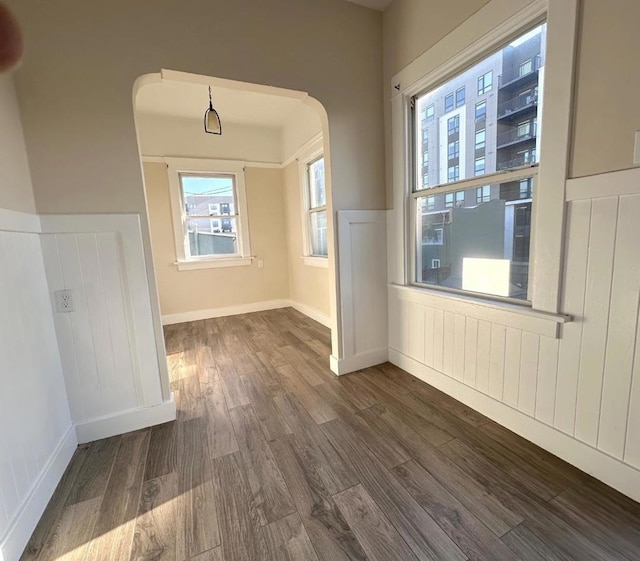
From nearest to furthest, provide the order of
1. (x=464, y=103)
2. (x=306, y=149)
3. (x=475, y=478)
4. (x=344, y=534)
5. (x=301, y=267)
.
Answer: (x=344, y=534)
(x=475, y=478)
(x=464, y=103)
(x=306, y=149)
(x=301, y=267)

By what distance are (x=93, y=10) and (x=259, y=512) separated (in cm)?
265

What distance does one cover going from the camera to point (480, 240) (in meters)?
1.84

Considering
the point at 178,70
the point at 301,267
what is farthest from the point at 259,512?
the point at 301,267

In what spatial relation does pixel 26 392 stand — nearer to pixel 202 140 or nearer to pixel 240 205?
pixel 240 205

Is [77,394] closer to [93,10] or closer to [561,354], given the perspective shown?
[93,10]

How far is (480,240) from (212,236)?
3.68 m

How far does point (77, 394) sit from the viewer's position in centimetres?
173

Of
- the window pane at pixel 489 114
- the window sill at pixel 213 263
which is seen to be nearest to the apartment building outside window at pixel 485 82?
the window pane at pixel 489 114

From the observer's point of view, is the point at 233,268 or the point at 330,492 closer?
the point at 330,492

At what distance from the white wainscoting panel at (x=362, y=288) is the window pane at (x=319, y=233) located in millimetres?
1450

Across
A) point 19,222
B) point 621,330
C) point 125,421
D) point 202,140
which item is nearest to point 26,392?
point 125,421

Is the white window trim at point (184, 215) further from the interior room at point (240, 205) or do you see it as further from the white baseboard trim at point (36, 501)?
the white baseboard trim at point (36, 501)

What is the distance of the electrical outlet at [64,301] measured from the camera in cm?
165

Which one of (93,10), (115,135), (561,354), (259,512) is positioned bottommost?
(259,512)
